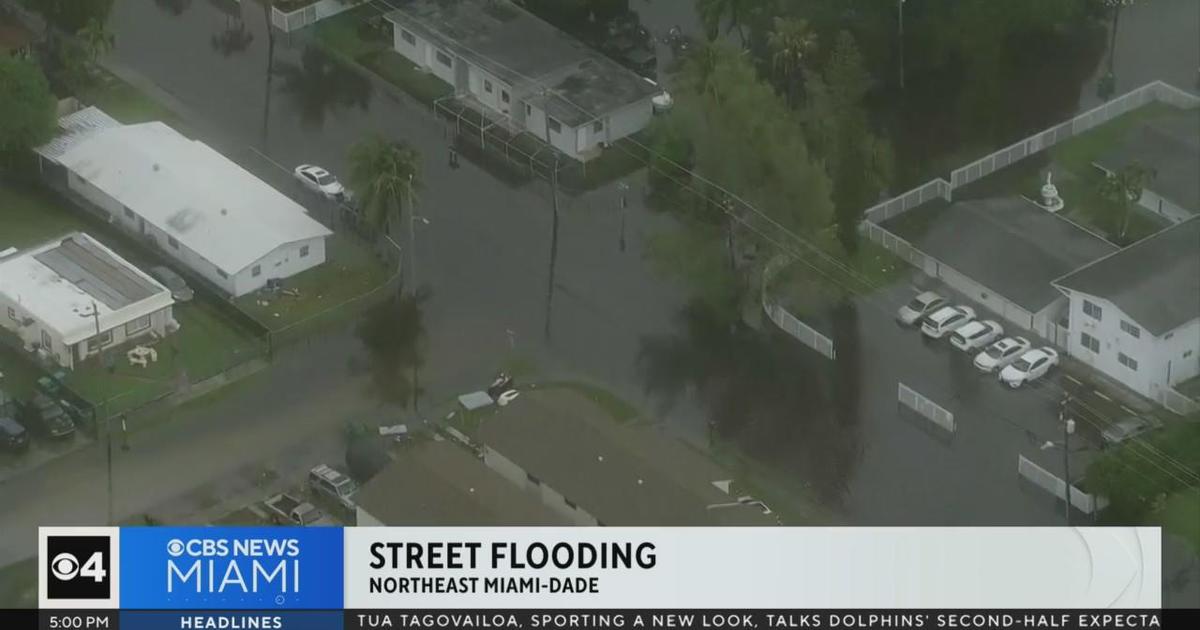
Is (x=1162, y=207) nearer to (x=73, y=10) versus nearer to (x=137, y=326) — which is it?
(x=137, y=326)

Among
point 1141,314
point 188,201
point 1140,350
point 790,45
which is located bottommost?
point 1140,350

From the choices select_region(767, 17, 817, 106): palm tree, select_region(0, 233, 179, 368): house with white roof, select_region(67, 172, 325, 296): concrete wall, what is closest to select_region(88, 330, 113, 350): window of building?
select_region(0, 233, 179, 368): house with white roof

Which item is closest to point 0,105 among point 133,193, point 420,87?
point 133,193

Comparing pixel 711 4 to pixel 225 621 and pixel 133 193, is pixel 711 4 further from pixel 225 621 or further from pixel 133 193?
pixel 225 621

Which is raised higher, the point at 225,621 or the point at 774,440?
the point at 225,621

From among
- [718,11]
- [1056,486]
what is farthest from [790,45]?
[1056,486]

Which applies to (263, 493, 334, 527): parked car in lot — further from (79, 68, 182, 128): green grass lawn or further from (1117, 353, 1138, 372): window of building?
(1117, 353, 1138, 372): window of building
